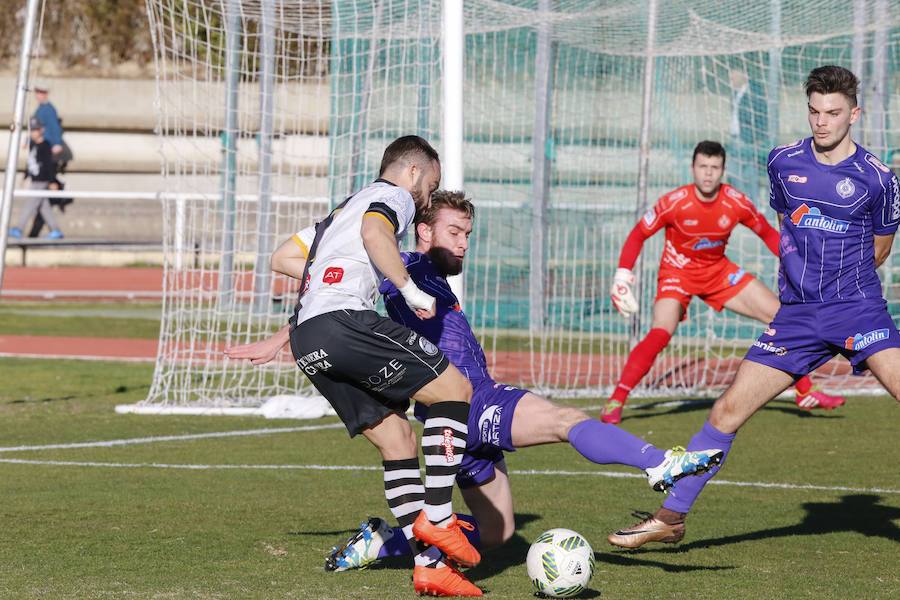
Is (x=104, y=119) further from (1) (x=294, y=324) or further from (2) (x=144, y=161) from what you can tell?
(1) (x=294, y=324)

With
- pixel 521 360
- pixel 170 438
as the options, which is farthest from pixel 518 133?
pixel 170 438

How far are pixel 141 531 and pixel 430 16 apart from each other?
19.9 feet

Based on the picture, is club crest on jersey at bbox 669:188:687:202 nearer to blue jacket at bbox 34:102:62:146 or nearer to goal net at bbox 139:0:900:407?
goal net at bbox 139:0:900:407

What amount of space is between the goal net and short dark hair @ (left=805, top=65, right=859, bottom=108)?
544 cm

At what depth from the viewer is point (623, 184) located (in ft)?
53.8

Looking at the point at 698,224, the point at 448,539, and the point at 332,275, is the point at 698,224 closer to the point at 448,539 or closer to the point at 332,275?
the point at 332,275

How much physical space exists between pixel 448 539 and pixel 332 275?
1140 millimetres

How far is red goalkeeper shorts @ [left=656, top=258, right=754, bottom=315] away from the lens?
1080 centimetres

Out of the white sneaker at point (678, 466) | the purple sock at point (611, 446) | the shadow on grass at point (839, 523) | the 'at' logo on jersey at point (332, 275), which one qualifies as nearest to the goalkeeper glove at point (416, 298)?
the 'at' logo on jersey at point (332, 275)

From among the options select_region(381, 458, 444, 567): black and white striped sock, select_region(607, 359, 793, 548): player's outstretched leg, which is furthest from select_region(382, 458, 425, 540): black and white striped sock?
select_region(607, 359, 793, 548): player's outstretched leg

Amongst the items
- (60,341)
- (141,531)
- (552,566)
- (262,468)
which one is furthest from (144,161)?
(552,566)

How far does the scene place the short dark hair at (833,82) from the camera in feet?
20.3

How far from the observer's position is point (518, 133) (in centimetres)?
1603

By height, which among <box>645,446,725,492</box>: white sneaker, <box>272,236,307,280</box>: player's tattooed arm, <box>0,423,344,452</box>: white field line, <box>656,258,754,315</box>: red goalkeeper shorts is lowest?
<box>0,423,344,452</box>: white field line
